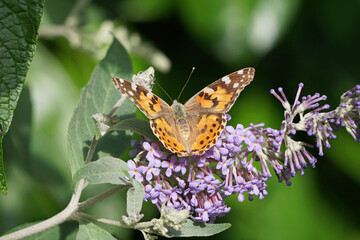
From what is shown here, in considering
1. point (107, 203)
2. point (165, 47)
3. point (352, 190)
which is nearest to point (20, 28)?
point (107, 203)

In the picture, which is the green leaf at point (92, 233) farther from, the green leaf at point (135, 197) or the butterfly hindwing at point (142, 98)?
the butterfly hindwing at point (142, 98)

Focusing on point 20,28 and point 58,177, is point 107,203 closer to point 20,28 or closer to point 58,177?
point 58,177

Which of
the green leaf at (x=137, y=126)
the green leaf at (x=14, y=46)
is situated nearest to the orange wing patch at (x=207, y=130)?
the green leaf at (x=137, y=126)

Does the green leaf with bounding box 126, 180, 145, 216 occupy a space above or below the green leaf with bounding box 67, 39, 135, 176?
below

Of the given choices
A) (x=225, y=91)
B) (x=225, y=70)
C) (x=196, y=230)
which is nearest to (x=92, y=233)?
(x=196, y=230)

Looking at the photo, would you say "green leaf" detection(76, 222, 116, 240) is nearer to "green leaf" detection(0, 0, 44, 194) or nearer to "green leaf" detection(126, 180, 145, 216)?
"green leaf" detection(126, 180, 145, 216)

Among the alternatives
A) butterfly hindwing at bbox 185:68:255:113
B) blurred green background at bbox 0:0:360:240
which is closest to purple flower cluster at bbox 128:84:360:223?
butterfly hindwing at bbox 185:68:255:113
